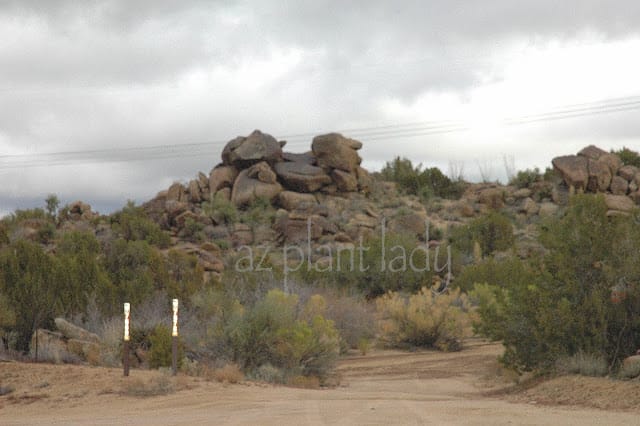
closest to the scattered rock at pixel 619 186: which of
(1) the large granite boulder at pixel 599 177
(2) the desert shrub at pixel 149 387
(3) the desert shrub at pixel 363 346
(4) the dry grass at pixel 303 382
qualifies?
(1) the large granite boulder at pixel 599 177

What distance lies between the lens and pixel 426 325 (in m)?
25.3

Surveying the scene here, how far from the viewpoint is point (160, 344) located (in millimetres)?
18031

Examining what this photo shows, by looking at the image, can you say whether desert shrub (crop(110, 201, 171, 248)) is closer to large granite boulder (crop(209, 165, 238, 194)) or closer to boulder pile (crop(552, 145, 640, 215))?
large granite boulder (crop(209, 165, 238, 194))

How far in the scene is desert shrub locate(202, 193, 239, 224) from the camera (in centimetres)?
→ 5322

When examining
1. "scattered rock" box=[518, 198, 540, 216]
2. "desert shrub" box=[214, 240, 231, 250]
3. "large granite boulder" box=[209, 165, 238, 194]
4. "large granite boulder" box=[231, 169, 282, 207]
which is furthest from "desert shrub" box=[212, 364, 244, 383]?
"scattered rock" box=[518, 198, 540, 216]

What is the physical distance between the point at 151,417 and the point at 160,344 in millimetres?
5921

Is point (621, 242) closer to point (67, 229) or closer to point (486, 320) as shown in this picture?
point (486, 320)

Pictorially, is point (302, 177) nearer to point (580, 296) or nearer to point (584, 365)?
point (580, 296)

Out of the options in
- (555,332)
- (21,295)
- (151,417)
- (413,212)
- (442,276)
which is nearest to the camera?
(151,417)

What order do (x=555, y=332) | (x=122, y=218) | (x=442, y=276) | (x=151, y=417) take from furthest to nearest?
1. (x=122, y=218)
2. (x=442, y=276)
3. (x=555, y=332)
4. (x=151, y=417)

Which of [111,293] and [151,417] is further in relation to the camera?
[111,293]

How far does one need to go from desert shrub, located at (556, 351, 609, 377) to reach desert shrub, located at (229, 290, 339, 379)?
5084mm

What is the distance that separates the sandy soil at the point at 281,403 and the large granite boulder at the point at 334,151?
39.4m

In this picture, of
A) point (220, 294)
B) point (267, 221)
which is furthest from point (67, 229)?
point (220, 294)
